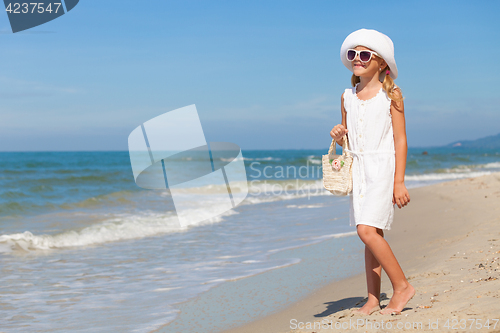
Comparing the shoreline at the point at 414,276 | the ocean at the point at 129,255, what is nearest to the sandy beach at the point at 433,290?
the shoreline at the point at 414,276

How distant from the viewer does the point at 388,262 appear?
2.46 m

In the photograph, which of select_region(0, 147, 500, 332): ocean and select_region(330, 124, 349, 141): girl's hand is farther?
select_region(0, 147, 500, 332): ocean

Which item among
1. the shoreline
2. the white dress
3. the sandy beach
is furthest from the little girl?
the shoreline

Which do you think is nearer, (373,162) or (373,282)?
(373,162)

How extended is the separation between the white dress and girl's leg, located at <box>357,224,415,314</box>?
0.20 feet

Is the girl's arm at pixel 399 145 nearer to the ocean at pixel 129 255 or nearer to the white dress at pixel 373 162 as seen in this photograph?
the white dress at pixel 373 162

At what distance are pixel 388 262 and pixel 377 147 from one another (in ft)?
2.19

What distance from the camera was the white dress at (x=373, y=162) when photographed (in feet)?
7.91

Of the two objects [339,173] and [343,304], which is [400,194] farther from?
[343,304]

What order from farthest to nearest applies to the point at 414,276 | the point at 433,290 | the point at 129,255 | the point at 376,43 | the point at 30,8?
the point at 30,8, the point at 129,255, the point at 414,276, the point at 433,290, the point at 376,43

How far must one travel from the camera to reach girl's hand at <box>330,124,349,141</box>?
2592 mm

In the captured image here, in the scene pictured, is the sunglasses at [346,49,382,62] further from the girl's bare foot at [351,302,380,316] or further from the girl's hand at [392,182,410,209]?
the girl's bare foot at [351,302,380,316]

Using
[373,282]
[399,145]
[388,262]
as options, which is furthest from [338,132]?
[373,282]

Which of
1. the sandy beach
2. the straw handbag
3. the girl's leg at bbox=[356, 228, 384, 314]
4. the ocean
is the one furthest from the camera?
the ocean
